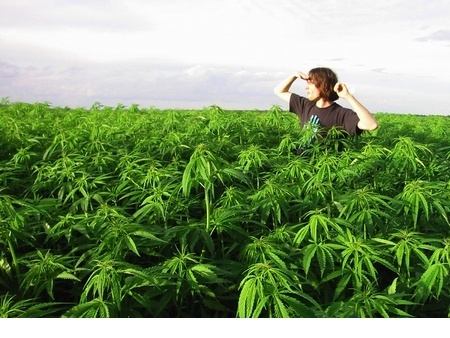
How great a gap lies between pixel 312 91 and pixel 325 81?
0.54ft

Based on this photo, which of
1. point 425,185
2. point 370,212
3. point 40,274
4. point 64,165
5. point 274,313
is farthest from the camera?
point 64,165

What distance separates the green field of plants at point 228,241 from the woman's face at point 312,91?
2.82ft

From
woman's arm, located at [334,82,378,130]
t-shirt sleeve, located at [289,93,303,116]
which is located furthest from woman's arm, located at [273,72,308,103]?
woman's arm, located at [334,82,378,130]

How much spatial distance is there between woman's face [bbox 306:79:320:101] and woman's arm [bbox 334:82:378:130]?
0.24m

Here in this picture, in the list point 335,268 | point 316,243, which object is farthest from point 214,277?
point 335,268

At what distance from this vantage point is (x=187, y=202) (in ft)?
8.69

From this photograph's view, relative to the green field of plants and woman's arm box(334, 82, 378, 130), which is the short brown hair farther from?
the green field of plants

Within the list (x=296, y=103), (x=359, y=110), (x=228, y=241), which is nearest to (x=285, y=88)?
(x=296, y=103)

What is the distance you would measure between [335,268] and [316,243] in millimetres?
195

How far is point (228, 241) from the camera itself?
2.42m

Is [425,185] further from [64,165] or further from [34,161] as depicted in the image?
[34,161]

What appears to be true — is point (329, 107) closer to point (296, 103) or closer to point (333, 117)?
point (333, 117)

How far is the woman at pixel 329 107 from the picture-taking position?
3.95m

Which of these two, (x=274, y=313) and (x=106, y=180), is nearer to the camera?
(x=274, y=313)
